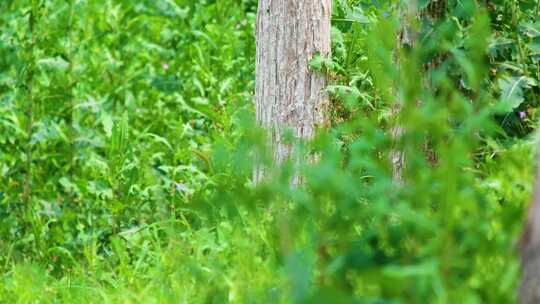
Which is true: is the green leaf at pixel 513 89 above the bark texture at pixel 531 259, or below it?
above

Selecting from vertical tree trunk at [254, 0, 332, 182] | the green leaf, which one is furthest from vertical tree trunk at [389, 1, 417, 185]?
vertical tree trunk at [254, 0, 332, 182]

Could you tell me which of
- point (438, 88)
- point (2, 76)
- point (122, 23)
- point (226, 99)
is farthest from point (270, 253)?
point (122, 23)

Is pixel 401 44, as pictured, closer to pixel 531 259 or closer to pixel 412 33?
pixel 412 33

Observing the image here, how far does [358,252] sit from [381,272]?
183 millimetres

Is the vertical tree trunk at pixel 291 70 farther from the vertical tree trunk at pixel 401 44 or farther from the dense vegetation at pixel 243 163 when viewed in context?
the vertical tree trunk at pixel 401 44

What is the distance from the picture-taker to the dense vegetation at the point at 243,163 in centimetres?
286

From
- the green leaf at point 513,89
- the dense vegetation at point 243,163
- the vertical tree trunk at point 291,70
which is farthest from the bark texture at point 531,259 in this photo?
the vertical tree trunk at point 291,70

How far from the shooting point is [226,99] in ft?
22.9

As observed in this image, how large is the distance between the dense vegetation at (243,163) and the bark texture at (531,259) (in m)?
0.08

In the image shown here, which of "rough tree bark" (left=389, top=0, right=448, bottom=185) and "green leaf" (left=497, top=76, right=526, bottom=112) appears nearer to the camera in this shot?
"green leaf" (left=497, top=76, right=526, bottom=112)

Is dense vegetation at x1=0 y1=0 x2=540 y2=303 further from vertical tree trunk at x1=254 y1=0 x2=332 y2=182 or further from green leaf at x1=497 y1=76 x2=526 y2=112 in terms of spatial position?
vertical tree trunk at x1=254 y1=0 x2=332 y2=182

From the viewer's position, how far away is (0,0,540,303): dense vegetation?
113 inches

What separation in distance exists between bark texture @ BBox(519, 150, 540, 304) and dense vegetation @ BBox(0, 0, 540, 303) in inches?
3.2

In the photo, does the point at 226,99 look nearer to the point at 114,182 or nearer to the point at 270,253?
the point at 114,182
